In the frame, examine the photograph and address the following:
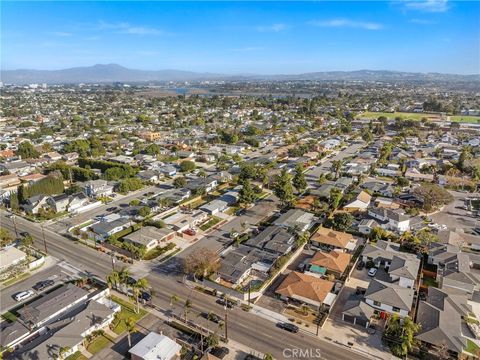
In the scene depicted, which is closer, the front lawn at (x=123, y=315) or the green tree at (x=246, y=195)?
the front lawn at (x=123, y=315)

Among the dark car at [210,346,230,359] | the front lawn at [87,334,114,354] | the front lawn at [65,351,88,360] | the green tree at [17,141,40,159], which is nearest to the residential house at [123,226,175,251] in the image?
the front lawn at [87,334,114,354]

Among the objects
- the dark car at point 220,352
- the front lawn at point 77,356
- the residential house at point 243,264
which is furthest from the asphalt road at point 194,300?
the front lawn at point 77,356

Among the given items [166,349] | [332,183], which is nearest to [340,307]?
[166,349]

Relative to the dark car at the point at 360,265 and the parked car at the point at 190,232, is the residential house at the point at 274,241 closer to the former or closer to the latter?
the dark car at the point at 360,265

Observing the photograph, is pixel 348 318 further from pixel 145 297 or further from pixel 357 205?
pixel 357 205

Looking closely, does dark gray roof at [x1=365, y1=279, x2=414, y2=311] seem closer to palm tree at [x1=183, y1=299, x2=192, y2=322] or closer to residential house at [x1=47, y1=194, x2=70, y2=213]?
palm tree at [x1=183, y1=299, x2=192, y2=322]

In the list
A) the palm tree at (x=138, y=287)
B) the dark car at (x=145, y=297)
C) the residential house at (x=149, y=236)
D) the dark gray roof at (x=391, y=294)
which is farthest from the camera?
the residential house at (x=149, y=236)

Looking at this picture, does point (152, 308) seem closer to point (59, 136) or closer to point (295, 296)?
point (295, 296)

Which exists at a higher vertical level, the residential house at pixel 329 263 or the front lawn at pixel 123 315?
the residential house at pixel 329 263
